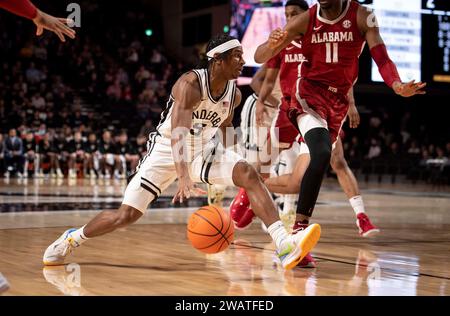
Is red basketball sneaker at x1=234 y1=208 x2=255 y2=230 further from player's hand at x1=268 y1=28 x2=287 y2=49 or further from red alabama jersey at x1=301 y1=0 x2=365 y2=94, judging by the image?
player's hand at x1=268 y1=28 x2=287 y2=49

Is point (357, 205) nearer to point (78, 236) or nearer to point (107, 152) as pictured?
point (78, 236)

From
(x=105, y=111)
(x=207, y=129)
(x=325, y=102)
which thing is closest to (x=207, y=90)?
(x=207, y=129)

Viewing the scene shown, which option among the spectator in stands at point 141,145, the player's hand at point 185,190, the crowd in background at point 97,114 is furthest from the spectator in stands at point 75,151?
the player's hand at point 185,190

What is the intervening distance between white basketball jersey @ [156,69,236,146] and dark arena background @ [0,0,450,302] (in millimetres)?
900

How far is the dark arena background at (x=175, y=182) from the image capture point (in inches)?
→ 189

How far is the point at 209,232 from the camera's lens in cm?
519

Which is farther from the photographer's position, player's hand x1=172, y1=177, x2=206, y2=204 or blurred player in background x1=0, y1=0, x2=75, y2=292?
player's hand x1=172, y1=177, x2=206, y2=204

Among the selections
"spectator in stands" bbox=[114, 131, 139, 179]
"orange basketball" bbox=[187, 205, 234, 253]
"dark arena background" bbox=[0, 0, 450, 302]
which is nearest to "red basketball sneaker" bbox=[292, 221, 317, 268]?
"dark arena background" bbox=[0, 0, 450, 302]

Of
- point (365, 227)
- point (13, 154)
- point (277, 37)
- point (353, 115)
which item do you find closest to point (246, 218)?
point (365, 227)

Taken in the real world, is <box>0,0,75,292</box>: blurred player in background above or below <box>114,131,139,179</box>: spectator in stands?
above

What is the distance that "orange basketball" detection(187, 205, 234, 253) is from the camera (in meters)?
5.20

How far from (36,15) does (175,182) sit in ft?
48.4

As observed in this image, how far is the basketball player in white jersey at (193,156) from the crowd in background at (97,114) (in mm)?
13841

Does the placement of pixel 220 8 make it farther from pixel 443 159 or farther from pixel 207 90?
pixel 207 90
